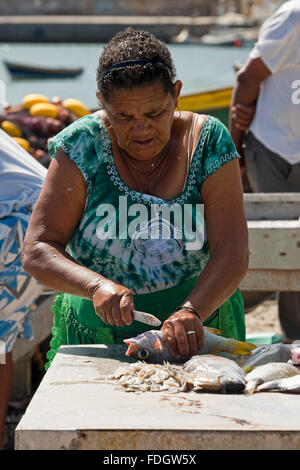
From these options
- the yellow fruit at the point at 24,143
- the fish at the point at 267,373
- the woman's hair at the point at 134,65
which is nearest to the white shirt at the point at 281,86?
the yellow fruit at the point at 24,143

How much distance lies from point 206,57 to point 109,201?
104ft

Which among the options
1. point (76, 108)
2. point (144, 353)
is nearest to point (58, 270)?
point (144, 353)

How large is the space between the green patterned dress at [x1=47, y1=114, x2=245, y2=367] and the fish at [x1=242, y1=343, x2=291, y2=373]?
298mm

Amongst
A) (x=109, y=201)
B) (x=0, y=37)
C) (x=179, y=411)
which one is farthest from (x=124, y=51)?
(x=0, y=37)

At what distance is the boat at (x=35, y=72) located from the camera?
22.3 metres

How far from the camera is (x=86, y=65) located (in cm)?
3150

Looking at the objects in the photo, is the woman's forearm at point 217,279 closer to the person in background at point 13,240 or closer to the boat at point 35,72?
the person in background at point 13,240

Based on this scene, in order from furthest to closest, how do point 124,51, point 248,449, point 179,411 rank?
point 124,51 → point 179,411 → point 248,449

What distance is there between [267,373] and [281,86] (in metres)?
2.81

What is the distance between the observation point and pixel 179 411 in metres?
1.90

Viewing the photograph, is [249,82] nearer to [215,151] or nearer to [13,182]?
[13,182]

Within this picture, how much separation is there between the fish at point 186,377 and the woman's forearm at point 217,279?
18 cm
